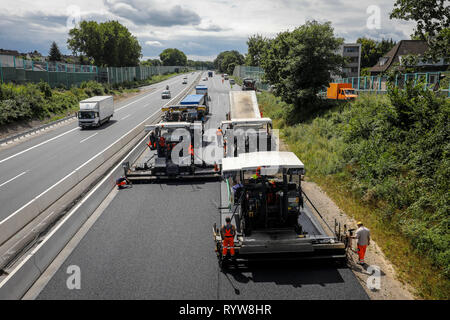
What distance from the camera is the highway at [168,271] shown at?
27.8 ft

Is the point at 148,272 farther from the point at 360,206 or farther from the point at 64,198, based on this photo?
the point at 360,206

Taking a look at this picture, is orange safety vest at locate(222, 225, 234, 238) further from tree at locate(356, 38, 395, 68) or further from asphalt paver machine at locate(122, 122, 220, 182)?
tree at locate(356, 38, 395, 68)

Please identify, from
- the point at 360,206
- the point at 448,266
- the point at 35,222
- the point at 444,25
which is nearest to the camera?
the point at 448,266

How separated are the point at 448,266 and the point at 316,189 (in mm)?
7718

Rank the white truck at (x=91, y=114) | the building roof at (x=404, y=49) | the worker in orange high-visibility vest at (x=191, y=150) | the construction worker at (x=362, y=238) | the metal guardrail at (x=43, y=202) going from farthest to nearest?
the building roof at (x=404, y=49) → the white truck at (x=91, y=114) → the worker in orange high-visibility vest at (x=191, y=150) → the metal guardrail at (x=43, y=202) → the construction worker at (x=362, y=238)

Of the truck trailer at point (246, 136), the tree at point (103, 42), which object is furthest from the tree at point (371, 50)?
the truck trailer at point (246, 136)

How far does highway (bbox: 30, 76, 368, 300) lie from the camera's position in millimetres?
8484

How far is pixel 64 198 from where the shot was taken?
14727 mm

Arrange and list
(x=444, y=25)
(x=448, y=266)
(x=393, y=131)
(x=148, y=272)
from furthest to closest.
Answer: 1. (x=444, y=25)
2. (x=393, y=131)
3. (x=148, y=272)
4. (x=448, y=266)

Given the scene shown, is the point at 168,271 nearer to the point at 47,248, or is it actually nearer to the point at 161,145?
the point at 47,248

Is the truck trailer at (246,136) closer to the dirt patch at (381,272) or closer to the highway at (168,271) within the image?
the highway at (168,271)

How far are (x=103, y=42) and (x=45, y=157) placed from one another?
6400 centimetres

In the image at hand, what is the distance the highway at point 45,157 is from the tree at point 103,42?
46.4 metres
